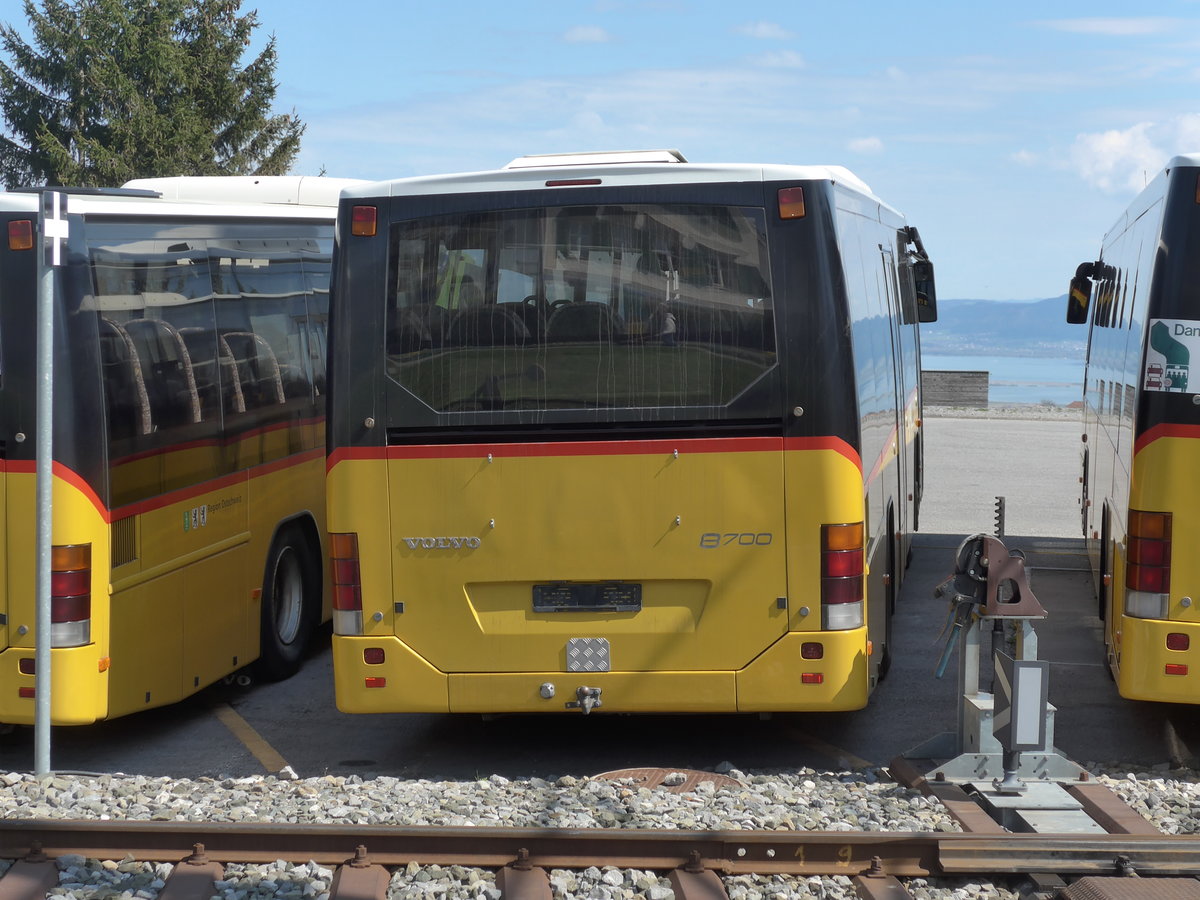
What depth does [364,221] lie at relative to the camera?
6.96 meters

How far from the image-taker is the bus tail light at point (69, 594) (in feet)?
23.8

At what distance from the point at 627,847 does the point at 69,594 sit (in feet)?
10.8

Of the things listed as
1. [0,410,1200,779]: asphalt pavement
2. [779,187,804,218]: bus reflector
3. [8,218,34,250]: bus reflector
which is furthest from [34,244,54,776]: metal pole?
[779,187,804,218]: bus reflector

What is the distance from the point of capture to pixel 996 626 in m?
6.57

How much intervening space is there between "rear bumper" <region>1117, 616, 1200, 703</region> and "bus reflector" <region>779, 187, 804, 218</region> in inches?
99.8

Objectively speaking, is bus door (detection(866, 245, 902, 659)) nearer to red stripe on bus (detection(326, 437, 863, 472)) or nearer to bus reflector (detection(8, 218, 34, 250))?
red stripe on bus (detection(326, 437, 863, 472))

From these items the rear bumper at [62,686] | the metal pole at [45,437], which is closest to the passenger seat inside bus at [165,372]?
the metal pole at [45,437]

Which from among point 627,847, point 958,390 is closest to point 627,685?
point 627,847

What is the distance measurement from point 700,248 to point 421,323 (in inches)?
53.8

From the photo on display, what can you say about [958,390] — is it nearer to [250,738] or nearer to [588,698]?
[250,738]

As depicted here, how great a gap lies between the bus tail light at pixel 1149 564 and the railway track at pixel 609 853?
1.38 m

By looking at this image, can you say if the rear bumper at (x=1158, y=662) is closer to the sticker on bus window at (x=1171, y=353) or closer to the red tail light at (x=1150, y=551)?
the red tail light at (x=1150, y=551)

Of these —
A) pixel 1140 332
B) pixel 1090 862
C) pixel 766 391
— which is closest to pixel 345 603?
pixel 766 391

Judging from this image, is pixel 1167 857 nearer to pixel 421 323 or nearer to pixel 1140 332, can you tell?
pixel 1140 332
